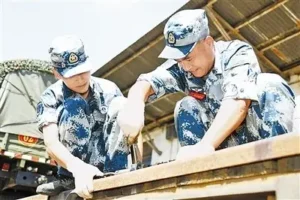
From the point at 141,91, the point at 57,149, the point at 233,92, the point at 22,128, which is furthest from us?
the point at 22,128

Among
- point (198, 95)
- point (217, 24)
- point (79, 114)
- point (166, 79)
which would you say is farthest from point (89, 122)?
point (217, 24)

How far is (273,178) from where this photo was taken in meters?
1.38

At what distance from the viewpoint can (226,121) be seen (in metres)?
1.94

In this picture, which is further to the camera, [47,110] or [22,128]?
[22,128]

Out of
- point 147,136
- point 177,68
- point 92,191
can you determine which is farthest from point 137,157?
point 147,136

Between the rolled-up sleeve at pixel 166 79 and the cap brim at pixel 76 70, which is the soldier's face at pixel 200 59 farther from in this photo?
the cap brim at pixel 76 70

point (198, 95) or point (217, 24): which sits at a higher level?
point (217, 24)

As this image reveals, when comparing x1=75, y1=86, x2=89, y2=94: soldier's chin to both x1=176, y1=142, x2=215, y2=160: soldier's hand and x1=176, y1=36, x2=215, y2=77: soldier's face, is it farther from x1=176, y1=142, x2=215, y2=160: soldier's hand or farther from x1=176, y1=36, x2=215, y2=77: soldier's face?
x1=176, y1=142, x2=215, y2=160: soldier's hand

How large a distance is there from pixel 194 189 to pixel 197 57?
840mm

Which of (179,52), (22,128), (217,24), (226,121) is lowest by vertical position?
(226,121)

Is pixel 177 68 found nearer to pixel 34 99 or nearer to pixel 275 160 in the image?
pixel 275 160

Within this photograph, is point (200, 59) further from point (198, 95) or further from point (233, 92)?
point (233, 92)

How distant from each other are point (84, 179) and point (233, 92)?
32.5 inches

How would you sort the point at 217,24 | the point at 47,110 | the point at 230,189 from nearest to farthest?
1. the point at 230,189
2. the point at 47,110
3. the point at 217,24
